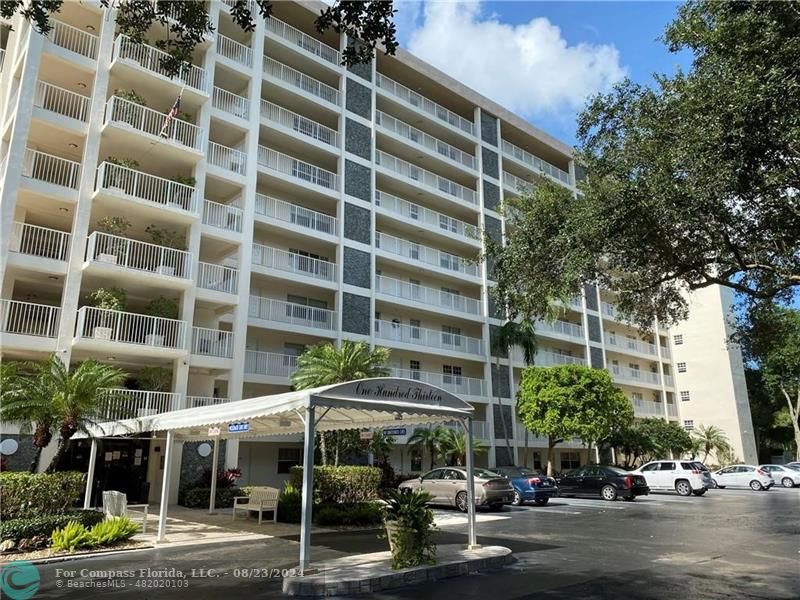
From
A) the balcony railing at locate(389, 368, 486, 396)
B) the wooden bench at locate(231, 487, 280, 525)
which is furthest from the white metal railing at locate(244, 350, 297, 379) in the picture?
the wooden bench at locate(231, 487, 280, 525)

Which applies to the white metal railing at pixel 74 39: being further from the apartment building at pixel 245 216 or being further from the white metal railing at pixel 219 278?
the white metal railing at pixel 219 278

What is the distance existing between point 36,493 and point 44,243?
10.7 metres

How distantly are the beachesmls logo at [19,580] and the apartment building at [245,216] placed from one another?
710cm

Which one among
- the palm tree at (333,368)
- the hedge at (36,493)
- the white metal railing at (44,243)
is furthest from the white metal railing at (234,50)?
the hedge at (36,493)

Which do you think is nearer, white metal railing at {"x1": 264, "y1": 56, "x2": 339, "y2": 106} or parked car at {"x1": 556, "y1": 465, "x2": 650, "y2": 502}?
parked car at {"x1": 556, "y1": 465, "x2": 650, "y2": 502}

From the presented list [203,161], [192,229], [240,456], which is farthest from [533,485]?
[203,161]

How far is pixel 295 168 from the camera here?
95.7 ft

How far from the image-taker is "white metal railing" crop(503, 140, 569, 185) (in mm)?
42131

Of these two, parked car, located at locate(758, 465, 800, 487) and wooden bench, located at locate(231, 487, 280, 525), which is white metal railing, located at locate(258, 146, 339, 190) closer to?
wooden bench, located at locate(231, 487, 280, 525)

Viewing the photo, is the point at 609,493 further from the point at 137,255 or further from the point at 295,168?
the point at 137,255

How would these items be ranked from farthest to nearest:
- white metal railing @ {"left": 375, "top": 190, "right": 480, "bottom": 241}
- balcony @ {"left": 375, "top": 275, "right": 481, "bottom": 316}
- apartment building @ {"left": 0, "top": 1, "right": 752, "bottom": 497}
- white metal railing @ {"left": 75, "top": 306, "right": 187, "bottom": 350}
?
white metal railing @ {"left": 375, "top": 190, "right": 480, "bottom": 241} → balcony @ {"left": 375, "top": 275, "right": 481, "bottom": 316} → apartment building @ {"left": 0, "top": 1, "right": 752, "bottom": 497} → white metal railing @ {"left": 75, "top": 306, "right": 187, "bottom": 350}

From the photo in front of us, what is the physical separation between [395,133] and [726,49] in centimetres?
2381

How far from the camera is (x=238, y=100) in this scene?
2695 cm

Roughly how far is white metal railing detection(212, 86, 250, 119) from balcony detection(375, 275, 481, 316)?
10.5 metres
